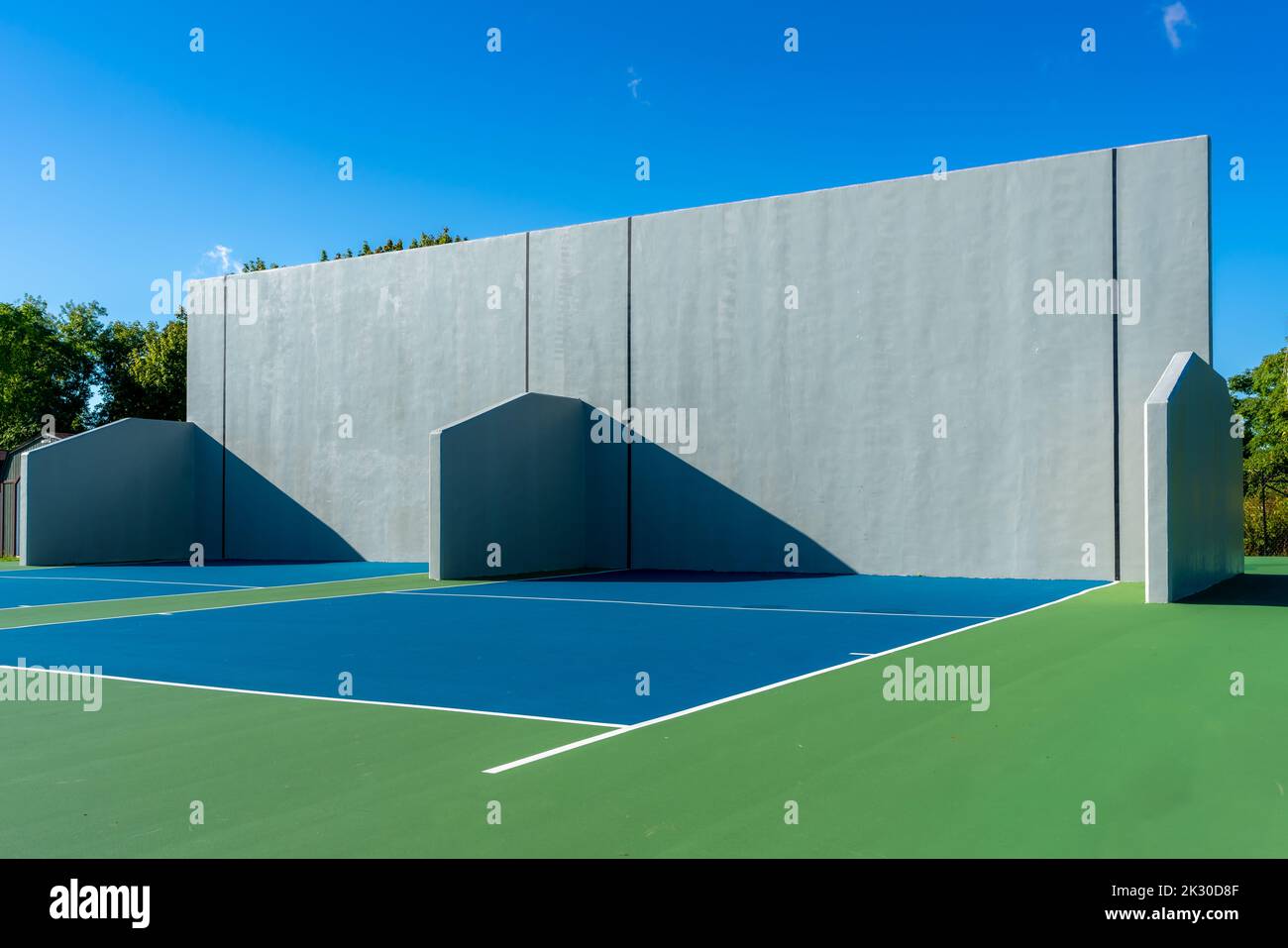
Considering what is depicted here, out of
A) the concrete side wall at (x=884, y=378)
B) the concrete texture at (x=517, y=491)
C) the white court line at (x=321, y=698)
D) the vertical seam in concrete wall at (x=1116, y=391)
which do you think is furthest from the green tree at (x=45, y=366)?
the vertical seam in concrete wall at (x=1116, y=391)

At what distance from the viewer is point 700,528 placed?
76.7 ft

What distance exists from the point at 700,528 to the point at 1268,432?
2862 centimetres

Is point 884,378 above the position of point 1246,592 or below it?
above

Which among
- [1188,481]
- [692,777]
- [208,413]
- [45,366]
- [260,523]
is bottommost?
[692,777]

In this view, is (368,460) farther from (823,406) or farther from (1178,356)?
(1178,356)

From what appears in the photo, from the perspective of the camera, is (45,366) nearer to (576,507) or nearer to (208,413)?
(208,413)

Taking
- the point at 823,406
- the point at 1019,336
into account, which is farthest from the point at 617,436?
the point at 1019,336

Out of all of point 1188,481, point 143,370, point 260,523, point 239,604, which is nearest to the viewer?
point 1188,481

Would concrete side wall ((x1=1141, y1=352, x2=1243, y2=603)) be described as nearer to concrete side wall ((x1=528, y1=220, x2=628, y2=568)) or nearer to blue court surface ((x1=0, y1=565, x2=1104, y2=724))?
blue court surface ((x1=0, y1=565, x2=1104, y2=724))

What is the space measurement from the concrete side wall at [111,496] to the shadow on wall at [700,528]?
13.6 m

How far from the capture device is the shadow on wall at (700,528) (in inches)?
884

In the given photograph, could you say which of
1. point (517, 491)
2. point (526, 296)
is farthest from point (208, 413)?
point (517, 491)

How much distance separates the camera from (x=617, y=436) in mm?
24328

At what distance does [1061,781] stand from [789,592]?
12.4 metres
